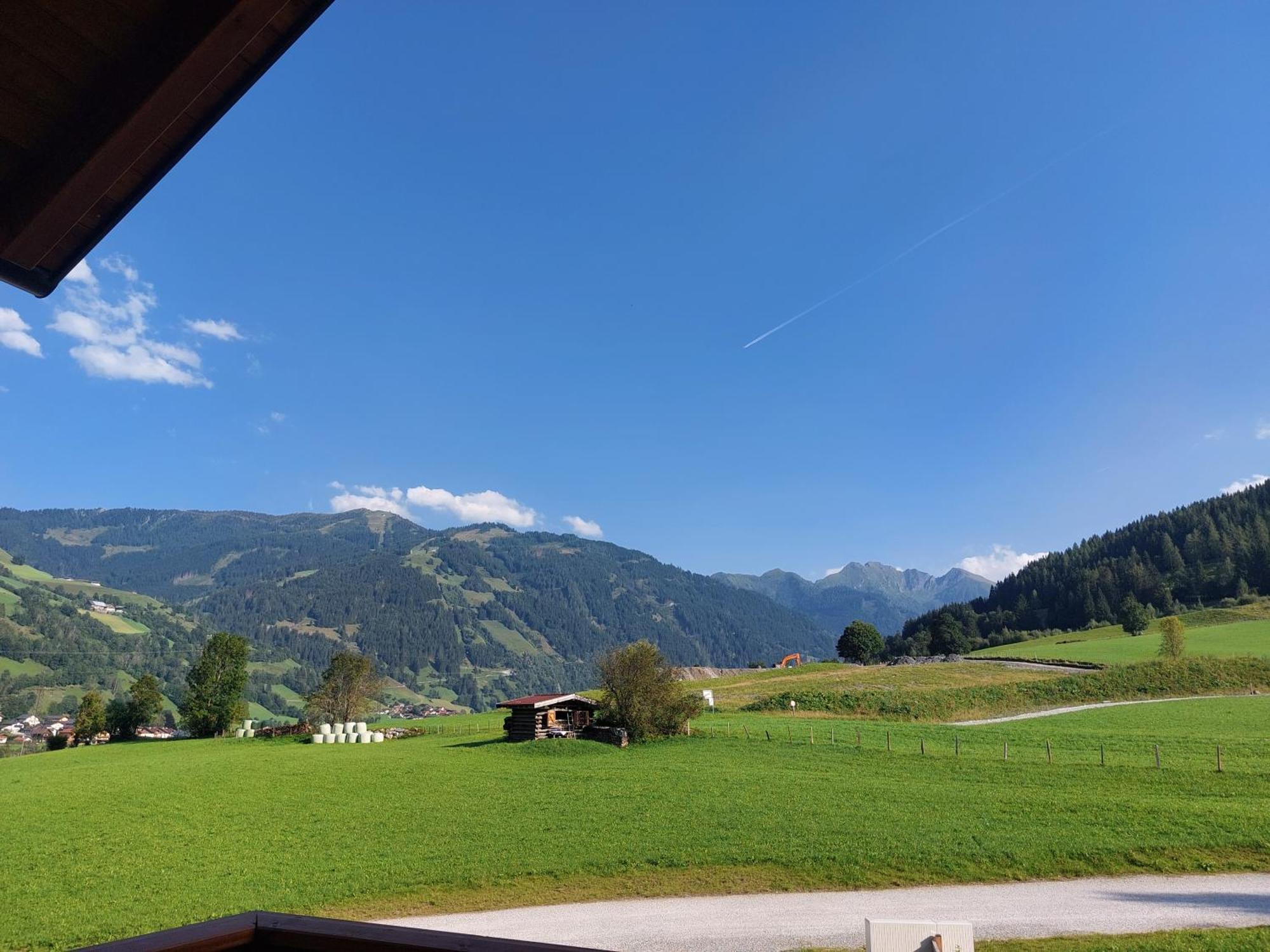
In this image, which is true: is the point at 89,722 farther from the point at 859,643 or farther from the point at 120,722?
the point at 859,643

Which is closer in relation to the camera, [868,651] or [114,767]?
[114,767]

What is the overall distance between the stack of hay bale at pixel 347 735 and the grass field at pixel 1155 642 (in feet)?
243

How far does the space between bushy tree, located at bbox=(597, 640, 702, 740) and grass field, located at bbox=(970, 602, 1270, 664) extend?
57.9m

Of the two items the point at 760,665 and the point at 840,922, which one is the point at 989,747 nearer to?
the point at 840,922

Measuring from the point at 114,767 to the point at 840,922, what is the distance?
44.3 m

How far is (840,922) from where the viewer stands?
14.9m

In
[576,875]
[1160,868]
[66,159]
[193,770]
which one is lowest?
[1160,868]

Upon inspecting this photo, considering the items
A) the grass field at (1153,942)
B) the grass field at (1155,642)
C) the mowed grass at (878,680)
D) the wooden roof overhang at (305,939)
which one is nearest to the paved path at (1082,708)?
the mowed grass at (878,680)

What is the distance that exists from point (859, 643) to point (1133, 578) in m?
71.4

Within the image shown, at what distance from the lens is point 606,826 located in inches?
864

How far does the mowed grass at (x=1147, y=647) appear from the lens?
254 feet

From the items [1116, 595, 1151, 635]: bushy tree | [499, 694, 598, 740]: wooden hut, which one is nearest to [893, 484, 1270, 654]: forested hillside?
[1116, 595, 1151, 635]: bushy tree

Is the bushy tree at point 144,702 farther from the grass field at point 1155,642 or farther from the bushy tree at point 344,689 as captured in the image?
the grass field at point 1155,642

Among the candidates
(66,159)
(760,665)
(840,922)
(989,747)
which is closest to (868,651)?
(760,665)
